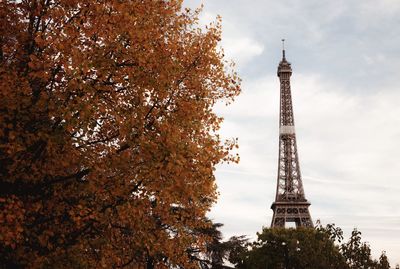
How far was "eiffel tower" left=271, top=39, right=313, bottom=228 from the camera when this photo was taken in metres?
86.7

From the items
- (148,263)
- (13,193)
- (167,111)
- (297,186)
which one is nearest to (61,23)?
(167,111)

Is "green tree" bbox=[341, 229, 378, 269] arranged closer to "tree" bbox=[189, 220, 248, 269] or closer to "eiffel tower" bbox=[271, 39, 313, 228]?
"tree" bbox=[189, 220, 248, 269]

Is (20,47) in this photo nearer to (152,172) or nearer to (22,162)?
(22,162)

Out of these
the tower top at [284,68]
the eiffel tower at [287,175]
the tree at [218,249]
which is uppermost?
→ the tower top at [284,68]

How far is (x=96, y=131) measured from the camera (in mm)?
12000

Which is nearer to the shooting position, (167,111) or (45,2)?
(167,111)

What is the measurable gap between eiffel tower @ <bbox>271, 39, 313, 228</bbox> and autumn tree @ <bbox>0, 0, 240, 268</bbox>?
74.6 metres

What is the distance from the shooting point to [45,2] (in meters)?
Answer: 13.1

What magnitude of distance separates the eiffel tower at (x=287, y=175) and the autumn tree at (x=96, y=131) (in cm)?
7459

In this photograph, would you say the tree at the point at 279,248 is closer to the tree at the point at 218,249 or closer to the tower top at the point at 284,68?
the tree at the point at 218,249

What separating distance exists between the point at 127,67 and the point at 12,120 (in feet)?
9.98

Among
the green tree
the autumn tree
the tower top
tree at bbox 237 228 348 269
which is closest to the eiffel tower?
the tower top

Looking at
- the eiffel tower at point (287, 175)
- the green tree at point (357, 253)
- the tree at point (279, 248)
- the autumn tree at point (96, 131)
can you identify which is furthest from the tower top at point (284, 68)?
the autumn tree at point (96, 131)

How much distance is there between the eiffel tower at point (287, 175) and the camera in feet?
284
